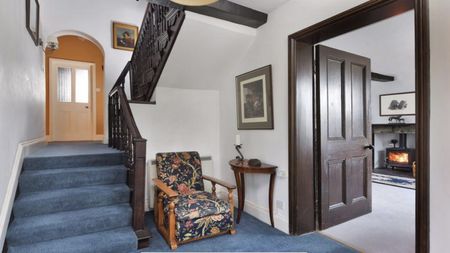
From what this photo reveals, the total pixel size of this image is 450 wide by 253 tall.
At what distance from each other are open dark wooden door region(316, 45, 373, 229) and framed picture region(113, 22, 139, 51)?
3475 millimetres

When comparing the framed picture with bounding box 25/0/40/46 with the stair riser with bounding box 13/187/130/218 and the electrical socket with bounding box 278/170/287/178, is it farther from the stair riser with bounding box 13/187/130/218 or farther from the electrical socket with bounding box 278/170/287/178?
the electrical socket with bounding box 278/170/287/178

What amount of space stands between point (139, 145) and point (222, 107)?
1.85 m

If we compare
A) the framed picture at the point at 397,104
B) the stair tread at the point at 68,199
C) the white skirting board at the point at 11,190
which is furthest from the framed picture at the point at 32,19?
the framed picture at the point at 397,104

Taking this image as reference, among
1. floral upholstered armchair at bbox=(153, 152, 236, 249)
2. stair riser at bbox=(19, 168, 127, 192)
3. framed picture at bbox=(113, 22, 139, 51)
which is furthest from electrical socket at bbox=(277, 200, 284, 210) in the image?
framed picture at bbox=(113, 22, 139, 51)

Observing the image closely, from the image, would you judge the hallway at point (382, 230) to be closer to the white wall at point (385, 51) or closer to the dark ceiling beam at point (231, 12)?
the white wall at point (385, 51)

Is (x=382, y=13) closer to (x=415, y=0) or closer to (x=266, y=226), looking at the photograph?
(x=415, y=0)

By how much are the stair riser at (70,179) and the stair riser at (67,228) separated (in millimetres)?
495

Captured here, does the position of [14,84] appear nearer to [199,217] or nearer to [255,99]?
[199,217]

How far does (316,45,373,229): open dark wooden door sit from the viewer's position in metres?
2.79

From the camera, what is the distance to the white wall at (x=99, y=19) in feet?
13.3

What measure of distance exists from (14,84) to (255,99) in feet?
8.33

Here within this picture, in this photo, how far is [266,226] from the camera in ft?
9.53

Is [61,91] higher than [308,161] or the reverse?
higher

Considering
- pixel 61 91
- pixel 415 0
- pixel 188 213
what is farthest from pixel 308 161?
pixel 61 91
